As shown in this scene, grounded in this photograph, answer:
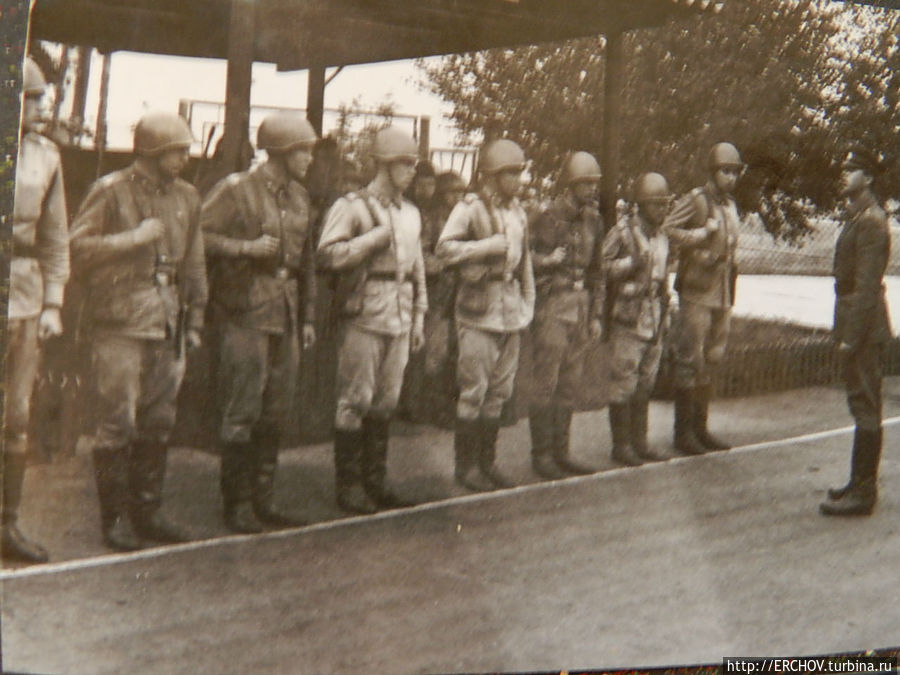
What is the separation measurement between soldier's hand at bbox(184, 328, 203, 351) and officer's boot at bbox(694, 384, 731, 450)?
1.87 m

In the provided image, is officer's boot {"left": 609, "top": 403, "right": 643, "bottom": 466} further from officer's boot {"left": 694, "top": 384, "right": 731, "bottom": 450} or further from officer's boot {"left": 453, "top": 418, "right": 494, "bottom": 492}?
officer's boot {"left": 453, "top": 418, "right": 494, "bottom": 492}

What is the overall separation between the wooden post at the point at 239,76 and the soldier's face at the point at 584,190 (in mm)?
1127

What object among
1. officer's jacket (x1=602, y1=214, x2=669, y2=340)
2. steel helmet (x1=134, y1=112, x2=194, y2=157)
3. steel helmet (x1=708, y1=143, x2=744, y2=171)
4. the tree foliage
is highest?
the tree foliage

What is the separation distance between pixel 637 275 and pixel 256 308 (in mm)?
1393

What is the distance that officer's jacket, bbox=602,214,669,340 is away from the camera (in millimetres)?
3873

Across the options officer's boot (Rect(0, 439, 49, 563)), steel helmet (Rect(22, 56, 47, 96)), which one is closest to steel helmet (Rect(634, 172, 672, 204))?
steel helmet (Rect(22, 56, 47, 96))

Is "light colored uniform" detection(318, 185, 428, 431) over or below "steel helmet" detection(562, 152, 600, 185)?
below

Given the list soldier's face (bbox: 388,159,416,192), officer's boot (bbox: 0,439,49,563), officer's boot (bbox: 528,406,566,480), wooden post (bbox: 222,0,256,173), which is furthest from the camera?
officer's boot (bbox: 528,406,566,480)

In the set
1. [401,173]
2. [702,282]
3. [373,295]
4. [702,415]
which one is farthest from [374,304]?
[702,415]

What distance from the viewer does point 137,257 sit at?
3115mm

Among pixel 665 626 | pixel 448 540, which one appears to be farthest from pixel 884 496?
pixel 448 540

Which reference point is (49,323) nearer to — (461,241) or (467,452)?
(461,241)

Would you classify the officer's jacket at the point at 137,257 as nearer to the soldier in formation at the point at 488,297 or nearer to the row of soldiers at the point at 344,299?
the row of soldiers at the point at 344,299

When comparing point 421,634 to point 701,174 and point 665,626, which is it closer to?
point 665,626
